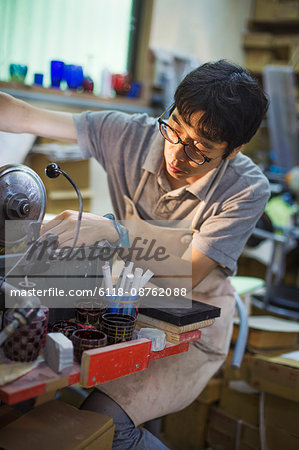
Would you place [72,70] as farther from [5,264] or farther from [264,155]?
[264,155]

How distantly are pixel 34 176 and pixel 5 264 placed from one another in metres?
0.25

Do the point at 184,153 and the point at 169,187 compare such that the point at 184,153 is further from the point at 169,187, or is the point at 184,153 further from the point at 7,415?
the point at 7,415

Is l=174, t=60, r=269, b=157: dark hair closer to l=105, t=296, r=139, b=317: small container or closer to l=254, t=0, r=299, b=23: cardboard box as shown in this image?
l=105, t=296, r=139, b=317: small container

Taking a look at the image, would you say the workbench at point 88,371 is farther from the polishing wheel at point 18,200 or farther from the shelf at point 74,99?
the shelf at point 74,99

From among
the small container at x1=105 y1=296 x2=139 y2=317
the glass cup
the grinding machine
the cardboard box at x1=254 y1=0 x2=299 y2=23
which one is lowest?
the small container at x1=105 y1=296 x2=139 y2=317

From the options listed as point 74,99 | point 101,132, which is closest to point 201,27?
point 74,99

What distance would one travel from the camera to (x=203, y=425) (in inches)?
83.7

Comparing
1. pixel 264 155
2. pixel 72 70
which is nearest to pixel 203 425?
pixel 72 70

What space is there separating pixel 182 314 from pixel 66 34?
2.68m

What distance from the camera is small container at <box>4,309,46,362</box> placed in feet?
3.10

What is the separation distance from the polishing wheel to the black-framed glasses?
0.39 meters

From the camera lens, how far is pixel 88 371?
3.13 ft

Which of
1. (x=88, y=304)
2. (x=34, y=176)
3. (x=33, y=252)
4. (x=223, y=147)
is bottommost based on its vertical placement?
(x=88, y=304)

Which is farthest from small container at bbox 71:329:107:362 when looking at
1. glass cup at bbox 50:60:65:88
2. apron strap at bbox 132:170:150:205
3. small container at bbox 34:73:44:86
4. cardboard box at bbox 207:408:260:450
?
glass cup at bbox 50:60:65:88
